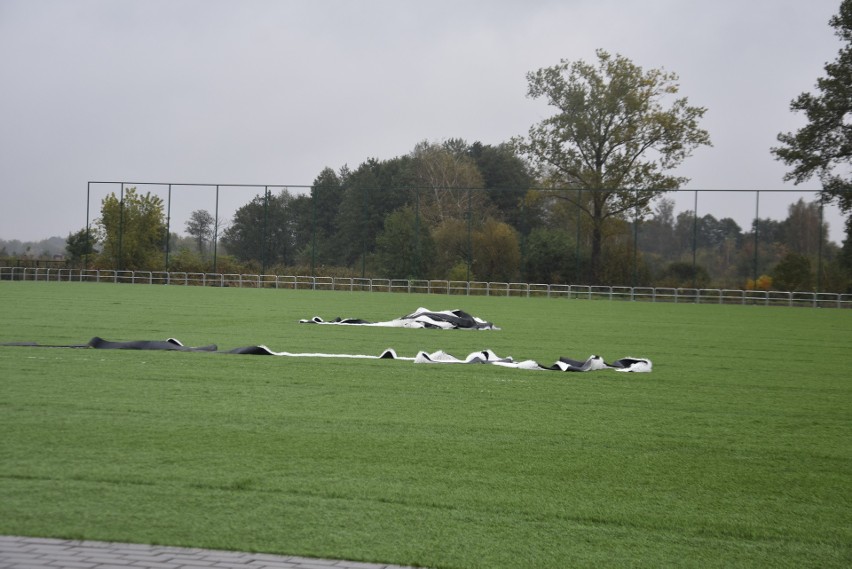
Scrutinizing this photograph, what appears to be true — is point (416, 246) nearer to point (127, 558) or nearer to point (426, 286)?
point (426, 286)

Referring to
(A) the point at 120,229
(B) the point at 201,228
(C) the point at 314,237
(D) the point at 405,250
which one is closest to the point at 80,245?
(A) the point at 120,229

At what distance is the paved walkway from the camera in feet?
10.2

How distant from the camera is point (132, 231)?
46844mm

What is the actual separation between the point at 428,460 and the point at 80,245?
→ 50.7 m

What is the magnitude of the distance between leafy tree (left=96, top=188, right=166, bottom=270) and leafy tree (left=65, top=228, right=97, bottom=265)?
72 cm

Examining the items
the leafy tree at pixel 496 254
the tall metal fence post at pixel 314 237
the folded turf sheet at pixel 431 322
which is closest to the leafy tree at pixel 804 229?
the leafy tree at pixel 496 254

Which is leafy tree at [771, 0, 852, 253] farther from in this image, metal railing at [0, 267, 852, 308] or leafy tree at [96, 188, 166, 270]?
leafy tree at [96, 188, 166, 270]

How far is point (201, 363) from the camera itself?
29.7 feet

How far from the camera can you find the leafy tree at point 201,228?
150 ft

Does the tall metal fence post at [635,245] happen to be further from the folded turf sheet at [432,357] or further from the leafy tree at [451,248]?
the folded turf sheet at [432,357]

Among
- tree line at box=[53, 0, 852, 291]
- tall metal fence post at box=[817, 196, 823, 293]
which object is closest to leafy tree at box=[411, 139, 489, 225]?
tree line at box=[53, 0, 852, 291]

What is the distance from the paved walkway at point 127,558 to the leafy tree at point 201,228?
1710 inches

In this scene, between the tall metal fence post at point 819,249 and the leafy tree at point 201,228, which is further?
the leafy tree at point 201,228

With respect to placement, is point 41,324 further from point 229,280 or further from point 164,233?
point 164,233
